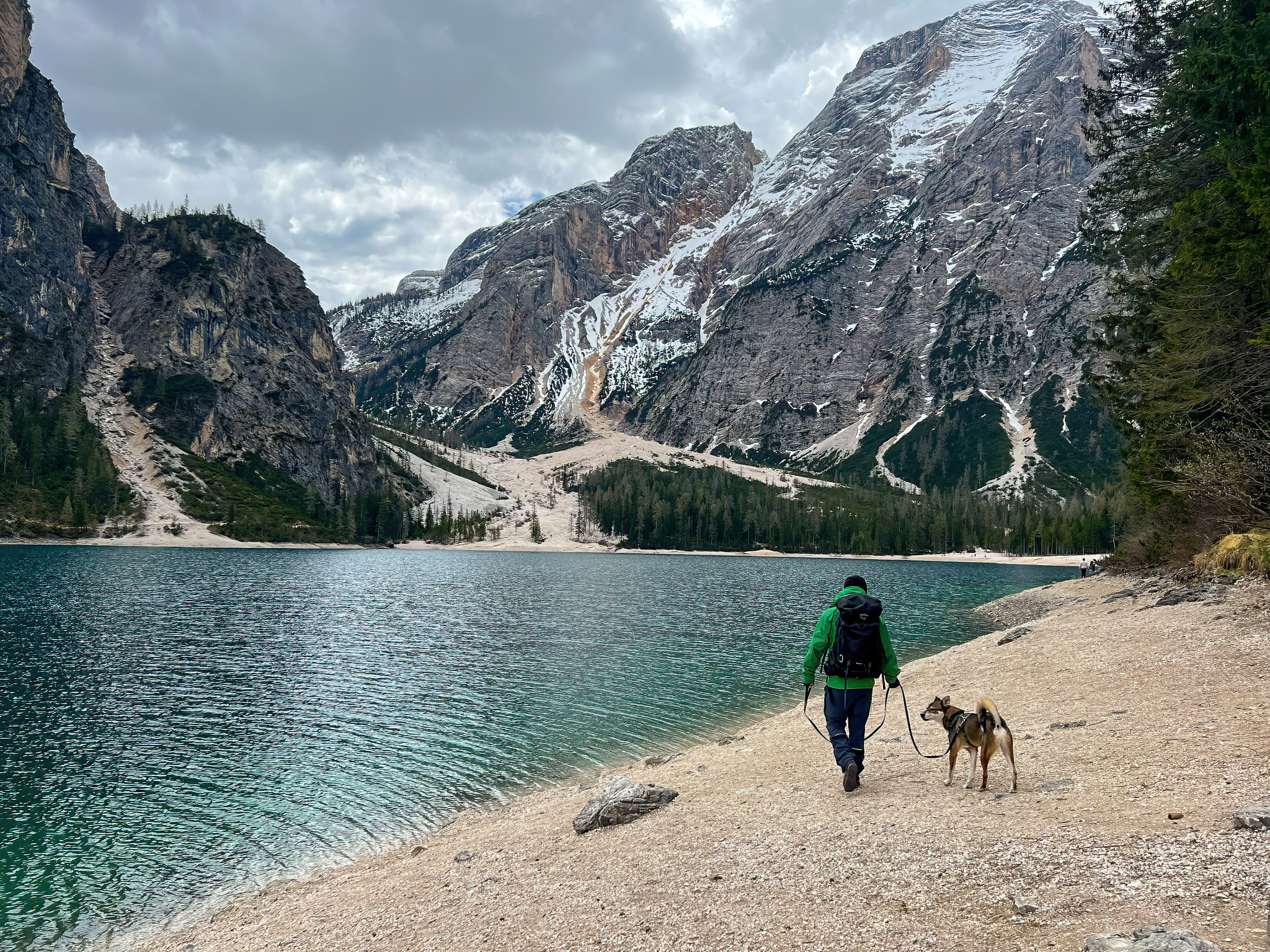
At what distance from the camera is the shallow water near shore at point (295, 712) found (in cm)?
1638

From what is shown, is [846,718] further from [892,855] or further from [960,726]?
[892,855]

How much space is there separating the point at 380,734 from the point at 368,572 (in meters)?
87.4

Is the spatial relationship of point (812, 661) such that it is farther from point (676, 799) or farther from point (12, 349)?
point (12, 349)

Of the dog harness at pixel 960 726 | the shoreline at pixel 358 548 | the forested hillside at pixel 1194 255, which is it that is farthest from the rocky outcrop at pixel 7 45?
the dog harness at pixel 960 726

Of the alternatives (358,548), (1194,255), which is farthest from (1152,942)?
(358,548)

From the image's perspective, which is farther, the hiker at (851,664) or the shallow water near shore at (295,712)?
the shallow water near shore at (295,712)

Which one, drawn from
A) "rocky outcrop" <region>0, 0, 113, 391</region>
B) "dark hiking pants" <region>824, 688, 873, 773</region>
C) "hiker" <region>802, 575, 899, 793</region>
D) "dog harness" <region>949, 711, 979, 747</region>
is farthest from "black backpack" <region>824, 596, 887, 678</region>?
"rocky outcrop" <region>0, 0, 113, 391</region>

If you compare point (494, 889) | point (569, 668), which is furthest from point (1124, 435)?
point (494, 889)

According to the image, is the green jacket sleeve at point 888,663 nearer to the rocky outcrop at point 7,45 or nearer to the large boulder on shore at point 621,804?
the large boulder on shore at point 621,804

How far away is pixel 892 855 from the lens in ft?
28.7

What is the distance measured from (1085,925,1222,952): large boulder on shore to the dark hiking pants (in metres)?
6.40

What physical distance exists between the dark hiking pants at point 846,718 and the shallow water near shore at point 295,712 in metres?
12.1

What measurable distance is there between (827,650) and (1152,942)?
7.43m

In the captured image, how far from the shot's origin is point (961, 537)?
194500 mm
